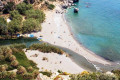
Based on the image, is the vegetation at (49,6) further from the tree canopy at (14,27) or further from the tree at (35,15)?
the tree canopy at (14,27)

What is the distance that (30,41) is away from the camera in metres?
63.9

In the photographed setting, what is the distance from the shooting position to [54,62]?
50.8 metres

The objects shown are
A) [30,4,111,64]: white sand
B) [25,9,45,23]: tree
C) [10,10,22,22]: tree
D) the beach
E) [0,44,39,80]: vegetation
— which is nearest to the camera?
[0,44,39,80]: vegetation

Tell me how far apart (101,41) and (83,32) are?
11.0 m

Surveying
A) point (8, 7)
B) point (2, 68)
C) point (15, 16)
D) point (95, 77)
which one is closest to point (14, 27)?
point (15, 16)

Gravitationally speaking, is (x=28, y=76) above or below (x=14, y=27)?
below

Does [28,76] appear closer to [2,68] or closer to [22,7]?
[2,68]

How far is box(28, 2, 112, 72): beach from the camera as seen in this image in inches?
2299

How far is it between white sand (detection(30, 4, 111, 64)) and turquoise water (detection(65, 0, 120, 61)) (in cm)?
323

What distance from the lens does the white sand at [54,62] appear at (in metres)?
47.8

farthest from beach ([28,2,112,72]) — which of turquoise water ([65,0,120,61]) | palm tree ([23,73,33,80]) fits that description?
palm tree ([23,73,33,80])

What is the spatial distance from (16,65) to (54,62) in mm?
12888

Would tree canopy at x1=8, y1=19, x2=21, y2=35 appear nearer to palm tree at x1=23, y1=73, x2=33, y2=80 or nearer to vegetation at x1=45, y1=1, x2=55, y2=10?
palm tree at x1=23, y1=73, x2=33, y2=80

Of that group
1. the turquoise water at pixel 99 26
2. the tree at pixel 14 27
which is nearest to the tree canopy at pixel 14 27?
the tree at pixel 14 27
